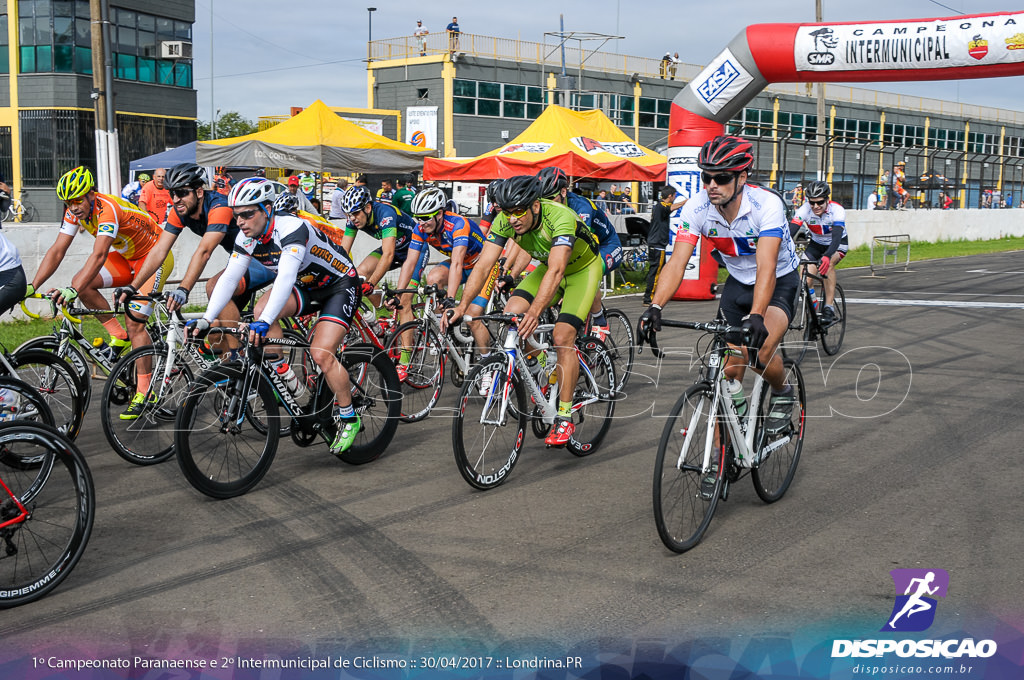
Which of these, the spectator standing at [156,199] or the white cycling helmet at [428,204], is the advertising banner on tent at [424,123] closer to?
the spectator standing at [156,199]

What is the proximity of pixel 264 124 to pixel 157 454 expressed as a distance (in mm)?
33129

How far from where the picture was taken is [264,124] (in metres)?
37.7

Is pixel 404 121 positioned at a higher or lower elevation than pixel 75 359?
higher

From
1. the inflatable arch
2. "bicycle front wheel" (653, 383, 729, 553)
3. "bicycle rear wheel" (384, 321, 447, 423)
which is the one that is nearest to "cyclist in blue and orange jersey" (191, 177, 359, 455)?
"bicycle rear wheel" (384, 321, 447, 423)

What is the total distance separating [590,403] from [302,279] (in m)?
2.24

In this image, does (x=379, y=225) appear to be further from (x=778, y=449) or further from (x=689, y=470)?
(x=689, y=470)

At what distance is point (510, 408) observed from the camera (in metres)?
6.10

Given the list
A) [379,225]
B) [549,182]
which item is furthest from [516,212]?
[379,225]

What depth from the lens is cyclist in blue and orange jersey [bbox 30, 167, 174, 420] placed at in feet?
24.0

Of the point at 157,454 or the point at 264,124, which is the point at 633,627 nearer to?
the point at 157,454

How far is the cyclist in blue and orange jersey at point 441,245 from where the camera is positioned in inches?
340

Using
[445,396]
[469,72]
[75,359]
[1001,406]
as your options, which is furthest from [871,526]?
[469,72]

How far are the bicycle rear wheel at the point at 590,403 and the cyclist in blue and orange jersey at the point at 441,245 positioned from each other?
1.53 m

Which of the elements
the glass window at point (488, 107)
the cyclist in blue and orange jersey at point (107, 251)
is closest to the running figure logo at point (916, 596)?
the cyclist in blue and orange jersey at point (107, 251)
